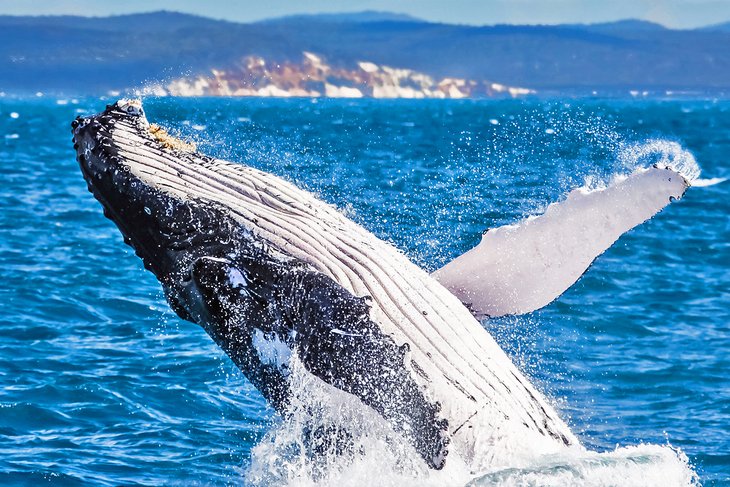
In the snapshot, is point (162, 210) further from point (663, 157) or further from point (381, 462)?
point (663, 157)

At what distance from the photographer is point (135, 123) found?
744 cm

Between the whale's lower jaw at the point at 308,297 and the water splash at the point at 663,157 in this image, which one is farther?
the water splash at the point at 663,157

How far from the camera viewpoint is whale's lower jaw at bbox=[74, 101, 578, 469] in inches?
232

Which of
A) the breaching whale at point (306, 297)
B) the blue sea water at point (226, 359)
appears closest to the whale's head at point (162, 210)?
the breaching whale at point (306, 297)

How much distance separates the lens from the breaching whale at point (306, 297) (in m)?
5.89

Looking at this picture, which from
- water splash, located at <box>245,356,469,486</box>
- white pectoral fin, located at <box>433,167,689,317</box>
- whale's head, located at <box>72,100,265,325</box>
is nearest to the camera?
water splash, located at <box>245,356,469,486</box>

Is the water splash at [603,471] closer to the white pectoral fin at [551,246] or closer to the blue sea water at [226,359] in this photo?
the blue sea water at [226,359]

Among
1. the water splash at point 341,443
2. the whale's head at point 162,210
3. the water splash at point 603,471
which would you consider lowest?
the water splash at point 603,471

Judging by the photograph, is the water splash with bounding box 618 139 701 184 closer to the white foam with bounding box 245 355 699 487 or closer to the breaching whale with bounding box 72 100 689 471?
the breaching whale with bounding box 72 100 689 471

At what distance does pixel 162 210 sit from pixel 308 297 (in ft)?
4.46

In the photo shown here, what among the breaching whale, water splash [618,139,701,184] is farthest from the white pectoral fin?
the breaching whale

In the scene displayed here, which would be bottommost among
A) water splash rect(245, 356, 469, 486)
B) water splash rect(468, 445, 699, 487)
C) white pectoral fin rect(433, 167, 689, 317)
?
water splash rect(468, 445, 699, 487)

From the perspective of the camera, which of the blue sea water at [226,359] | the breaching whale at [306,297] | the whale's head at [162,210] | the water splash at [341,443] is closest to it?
the breaching whale at [306,297]

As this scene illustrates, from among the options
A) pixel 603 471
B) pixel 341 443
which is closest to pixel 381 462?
pixel 341 443
